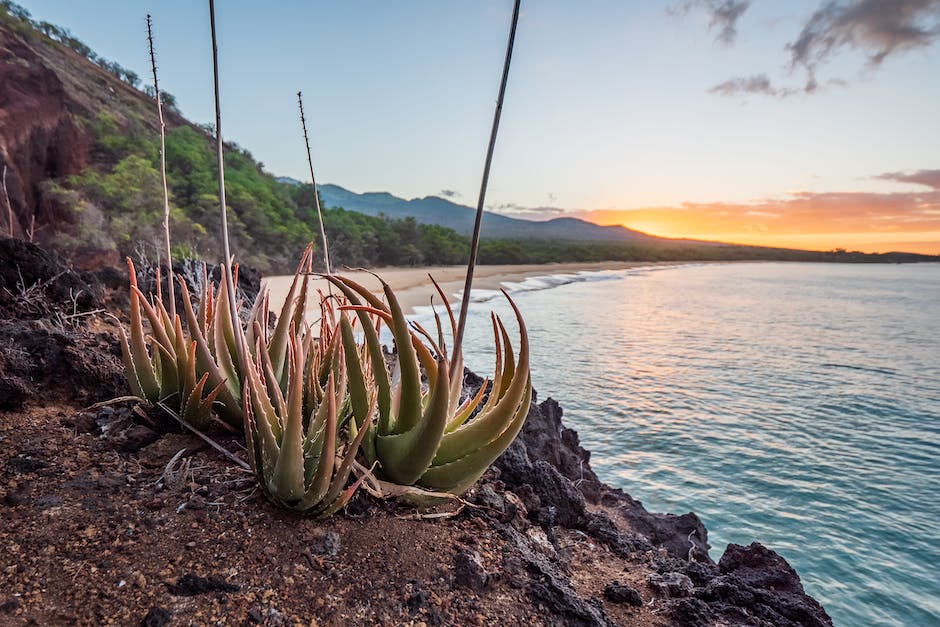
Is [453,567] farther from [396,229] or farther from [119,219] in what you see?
[396,229]

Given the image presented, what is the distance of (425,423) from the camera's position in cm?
161

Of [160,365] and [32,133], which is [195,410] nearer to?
[160,365]

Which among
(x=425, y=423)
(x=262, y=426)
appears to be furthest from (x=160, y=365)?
(x=425, y=423)

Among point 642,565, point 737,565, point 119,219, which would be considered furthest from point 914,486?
point 119,219

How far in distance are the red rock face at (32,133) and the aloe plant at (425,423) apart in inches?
577

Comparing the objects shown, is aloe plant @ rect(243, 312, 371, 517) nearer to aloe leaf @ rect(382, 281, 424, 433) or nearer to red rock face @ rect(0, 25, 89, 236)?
aloe leaf @ rect(382, 281, 424, 433)

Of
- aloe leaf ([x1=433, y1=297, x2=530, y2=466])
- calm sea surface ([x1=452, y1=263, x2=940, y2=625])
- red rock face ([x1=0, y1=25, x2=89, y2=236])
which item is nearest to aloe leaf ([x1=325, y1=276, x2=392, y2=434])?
aloe leaf ([x1=433, y1=297, x2=530, y2=466])

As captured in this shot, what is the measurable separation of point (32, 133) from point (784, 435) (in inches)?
760

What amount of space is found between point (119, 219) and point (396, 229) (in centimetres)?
2334

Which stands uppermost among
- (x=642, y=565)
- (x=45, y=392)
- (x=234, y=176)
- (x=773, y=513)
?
(x=234, y=176)

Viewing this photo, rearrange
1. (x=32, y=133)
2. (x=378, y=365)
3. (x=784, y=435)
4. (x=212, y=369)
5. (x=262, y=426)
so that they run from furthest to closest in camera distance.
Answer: (x=32, y=133) → (x=784, y=435) → (x=212, y=369) → (x=378, y=365) → (x=262, y=426)

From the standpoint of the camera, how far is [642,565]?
6.92 ft

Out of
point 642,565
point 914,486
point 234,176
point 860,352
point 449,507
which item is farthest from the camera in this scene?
point 234,176

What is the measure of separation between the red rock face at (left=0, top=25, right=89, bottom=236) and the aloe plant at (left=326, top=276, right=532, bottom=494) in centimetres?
1465
